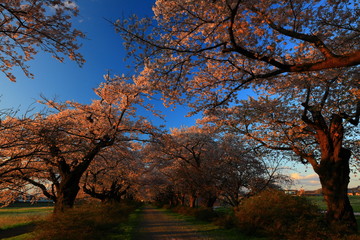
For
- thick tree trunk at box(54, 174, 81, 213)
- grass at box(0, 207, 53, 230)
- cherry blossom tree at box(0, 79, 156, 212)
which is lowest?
grass at box(0, 207, 53, 230)

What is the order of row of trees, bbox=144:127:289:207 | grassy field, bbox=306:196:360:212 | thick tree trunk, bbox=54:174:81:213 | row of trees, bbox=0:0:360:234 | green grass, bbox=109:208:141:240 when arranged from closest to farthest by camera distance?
1. row of trees, bbox=0:0:360:234
2. grassy field, bbox=306:196:360:212
3. green grass, bbox=109:208:141:240
4. thick tree trunk, bbox=54:174:81:213
5. row of trees, bbox=144:127:289:207

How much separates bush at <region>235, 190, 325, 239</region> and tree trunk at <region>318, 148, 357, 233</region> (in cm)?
81

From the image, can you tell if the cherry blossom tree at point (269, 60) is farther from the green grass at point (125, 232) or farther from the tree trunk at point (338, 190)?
the green grass at point (125, 232)

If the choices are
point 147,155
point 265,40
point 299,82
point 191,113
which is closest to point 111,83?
point 191,113

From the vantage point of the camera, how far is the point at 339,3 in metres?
8.84

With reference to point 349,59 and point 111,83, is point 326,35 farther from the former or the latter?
point 111,83

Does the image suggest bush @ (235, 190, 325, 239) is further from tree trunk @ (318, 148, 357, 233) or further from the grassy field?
the grassy field

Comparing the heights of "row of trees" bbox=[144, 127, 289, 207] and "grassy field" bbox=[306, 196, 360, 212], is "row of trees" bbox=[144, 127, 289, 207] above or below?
above

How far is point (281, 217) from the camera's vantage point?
37.7 feet

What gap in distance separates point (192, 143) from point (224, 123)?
427 inches

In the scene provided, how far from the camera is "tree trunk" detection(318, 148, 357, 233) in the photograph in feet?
35.3

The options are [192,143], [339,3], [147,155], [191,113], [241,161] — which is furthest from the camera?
[147,155]

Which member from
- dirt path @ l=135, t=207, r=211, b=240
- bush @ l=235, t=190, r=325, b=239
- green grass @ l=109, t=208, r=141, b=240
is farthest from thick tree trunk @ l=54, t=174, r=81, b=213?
bush @ l=235, t=190, r=325, b=239

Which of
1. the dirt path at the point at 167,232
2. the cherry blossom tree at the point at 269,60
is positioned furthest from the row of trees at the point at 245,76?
the dirt path at the point at 167,232
